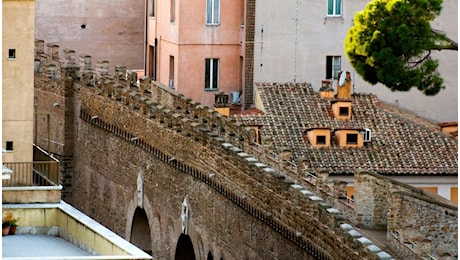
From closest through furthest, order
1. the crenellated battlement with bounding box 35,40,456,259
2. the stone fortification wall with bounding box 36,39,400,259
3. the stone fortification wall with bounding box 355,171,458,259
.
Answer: the stone fortification wall with bounding box 355,171,458,259 < the crenellated battlement with bounding box 35,40,456,259 < the stone fortification wall with bounding box 36,39,400,259

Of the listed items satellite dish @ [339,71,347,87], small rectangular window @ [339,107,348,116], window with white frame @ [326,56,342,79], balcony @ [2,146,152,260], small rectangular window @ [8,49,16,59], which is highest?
small rectangular window @ [8,49,16,59]

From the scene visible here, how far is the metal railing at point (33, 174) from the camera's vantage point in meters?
45.0

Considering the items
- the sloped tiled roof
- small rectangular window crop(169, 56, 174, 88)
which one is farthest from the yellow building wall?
small rectangular window crop(169, 56, 174, 88)

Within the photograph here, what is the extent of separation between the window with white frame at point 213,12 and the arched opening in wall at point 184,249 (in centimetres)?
1172

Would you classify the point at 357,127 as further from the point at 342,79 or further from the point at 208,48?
the point at 208,48

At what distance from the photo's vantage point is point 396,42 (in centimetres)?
4584

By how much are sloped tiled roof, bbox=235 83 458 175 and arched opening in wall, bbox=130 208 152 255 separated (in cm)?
334

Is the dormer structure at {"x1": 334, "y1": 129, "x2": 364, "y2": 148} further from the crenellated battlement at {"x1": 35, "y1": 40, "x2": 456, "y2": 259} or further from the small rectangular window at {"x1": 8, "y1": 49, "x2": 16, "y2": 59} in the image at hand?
the small rectangular window at {"x1": 8, "y1": 49, "x2": 16, "y2": 59}

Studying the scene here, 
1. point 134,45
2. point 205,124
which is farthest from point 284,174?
point 134,45

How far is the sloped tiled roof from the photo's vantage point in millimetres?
56875

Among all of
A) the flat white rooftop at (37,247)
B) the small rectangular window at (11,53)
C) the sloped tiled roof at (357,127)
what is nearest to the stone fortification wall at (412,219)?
the flat white rooftop at (37,247)

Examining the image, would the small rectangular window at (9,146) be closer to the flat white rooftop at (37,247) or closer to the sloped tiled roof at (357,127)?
the flat white rooftop at (37,247)

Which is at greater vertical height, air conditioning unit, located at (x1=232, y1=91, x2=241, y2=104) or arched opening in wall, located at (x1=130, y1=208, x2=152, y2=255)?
air conditioning unit, located at (x1=232, y1=91, x2=241, y2=104)

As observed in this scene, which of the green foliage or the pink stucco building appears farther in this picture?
the pink stucco building
